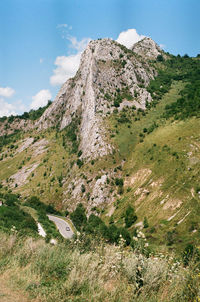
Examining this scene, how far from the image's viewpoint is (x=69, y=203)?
72125 millimetres

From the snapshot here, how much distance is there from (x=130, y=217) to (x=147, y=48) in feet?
527

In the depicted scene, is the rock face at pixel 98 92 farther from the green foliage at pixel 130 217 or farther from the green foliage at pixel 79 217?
the green foliage at pixel 130 217

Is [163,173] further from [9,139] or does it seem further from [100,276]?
[9,139]

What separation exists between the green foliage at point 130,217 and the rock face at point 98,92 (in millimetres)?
29252

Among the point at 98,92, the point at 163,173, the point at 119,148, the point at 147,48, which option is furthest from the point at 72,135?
the point at 147,48

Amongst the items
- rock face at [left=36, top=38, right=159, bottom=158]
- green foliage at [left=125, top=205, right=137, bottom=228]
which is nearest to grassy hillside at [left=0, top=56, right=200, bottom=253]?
green foliage at [left=125, top=205, right=137, bottom=228]

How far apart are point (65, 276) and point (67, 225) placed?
58.5m

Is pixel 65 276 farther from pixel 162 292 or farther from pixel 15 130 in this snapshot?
pixel 15 130

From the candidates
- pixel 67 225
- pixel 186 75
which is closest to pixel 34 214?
pixel 67 225

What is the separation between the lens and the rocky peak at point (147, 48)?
164 metres

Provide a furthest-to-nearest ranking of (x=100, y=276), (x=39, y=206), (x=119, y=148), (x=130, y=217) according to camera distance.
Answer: (x=119, y=148) → (x=39, y=206) → (x=130, y=217) → (x=100, y=276)

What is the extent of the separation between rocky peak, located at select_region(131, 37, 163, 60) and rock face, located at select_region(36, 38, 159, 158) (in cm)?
3610

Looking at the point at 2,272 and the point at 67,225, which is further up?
the point at 2,272

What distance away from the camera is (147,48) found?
170 m
